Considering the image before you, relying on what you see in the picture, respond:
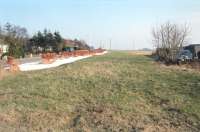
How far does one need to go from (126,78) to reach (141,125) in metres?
6.02

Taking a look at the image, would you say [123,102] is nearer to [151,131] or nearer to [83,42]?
[151,131]

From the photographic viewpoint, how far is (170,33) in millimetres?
41156

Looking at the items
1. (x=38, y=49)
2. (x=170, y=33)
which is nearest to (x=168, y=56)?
(x=170, y=33)

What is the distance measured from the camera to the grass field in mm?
10562

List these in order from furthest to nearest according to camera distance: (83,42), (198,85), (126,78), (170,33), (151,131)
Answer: (83,42), (170,33), (126,78), (198,85), (151,131)

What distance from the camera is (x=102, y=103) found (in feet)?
41.0

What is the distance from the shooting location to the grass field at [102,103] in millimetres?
10562

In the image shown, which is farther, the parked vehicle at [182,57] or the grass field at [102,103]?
the parked vehicle at [182,57]

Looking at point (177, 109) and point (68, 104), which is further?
point (68, 104)

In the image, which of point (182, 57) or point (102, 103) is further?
A: point (182, 57)

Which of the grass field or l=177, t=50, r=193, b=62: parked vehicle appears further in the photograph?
l=177, t=50, r=193, b=62: parked vehicle

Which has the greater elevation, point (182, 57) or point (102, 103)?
point (182, 57)

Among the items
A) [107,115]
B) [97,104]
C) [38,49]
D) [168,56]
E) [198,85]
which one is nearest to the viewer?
[107,115]

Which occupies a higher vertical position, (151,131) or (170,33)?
(170,33)
